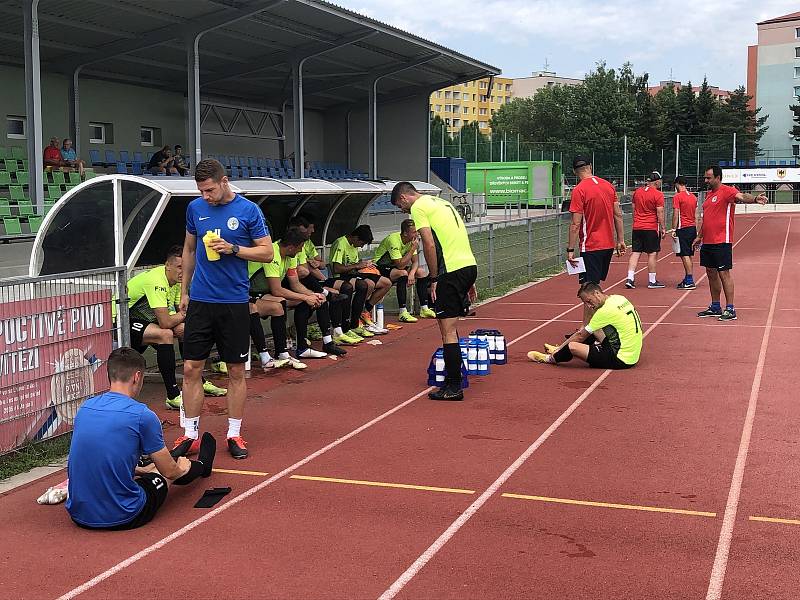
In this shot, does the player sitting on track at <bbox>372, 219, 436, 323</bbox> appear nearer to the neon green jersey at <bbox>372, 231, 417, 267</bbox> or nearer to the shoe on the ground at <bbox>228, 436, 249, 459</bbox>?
the neon green jersey at <bbox>372, 231, 417, 267</bbox>

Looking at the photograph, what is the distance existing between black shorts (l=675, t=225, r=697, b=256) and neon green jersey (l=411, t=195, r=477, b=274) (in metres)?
9.73

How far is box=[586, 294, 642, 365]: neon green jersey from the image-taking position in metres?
8.97

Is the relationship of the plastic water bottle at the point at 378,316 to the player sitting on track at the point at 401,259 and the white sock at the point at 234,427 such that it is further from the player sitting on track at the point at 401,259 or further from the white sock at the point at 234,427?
the white sock at the point at 234,427

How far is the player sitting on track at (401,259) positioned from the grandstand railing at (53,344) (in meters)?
5.65

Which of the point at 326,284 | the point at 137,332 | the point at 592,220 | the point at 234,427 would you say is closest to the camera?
the point at 234,427

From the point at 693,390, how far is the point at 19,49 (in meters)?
21.6

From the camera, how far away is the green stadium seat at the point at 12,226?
51.2 feet

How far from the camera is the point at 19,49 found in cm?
2389

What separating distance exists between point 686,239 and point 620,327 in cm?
829

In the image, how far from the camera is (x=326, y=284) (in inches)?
446

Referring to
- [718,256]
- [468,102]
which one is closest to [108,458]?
[718,256]

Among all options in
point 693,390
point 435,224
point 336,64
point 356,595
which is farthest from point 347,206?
point 336,64

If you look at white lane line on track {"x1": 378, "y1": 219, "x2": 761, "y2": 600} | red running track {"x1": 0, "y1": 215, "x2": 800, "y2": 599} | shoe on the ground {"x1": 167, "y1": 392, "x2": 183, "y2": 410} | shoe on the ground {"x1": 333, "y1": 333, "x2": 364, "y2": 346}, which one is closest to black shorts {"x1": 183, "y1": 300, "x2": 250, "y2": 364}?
red running track {"x1": 0, "y1": 215, "x2": 800, "y2": 599}

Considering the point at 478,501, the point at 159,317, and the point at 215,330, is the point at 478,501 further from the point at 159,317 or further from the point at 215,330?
the point at 159,317
